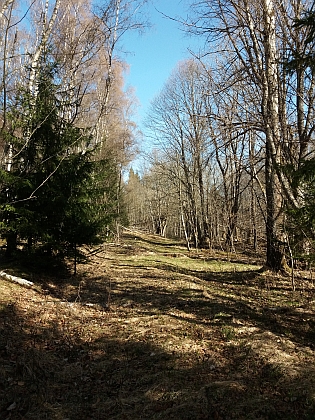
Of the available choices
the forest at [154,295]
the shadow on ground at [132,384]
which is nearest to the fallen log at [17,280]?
the forest at [154,295]

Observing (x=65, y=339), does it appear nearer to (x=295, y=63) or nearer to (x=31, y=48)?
(x=295, y=63)

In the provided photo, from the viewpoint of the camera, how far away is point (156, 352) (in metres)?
4.66

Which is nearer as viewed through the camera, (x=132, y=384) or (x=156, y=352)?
(x=132, y=384)

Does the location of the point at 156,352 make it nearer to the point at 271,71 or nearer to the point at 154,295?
the point at 154,295

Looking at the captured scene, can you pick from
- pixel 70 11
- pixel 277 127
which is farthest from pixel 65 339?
pixel 70 11

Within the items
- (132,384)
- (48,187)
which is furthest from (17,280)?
(132,384)

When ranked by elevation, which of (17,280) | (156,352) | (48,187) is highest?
(48,187)

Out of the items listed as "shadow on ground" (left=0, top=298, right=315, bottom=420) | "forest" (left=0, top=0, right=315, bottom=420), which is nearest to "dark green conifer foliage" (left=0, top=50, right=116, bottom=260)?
"forest" (left=0, top=0, right=315, bottom=420)

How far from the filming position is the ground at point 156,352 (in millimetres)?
3416

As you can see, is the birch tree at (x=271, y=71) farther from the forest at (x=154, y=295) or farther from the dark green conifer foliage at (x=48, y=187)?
the dark green conifer foliage at (x=48, y=187)

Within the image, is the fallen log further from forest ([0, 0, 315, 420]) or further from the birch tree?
the birch tree

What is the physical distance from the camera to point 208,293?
7.79 metres

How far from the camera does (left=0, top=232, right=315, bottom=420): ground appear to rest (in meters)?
3.42

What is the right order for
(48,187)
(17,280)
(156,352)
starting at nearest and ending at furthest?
(156,352)
(17,280)
(48,187)
